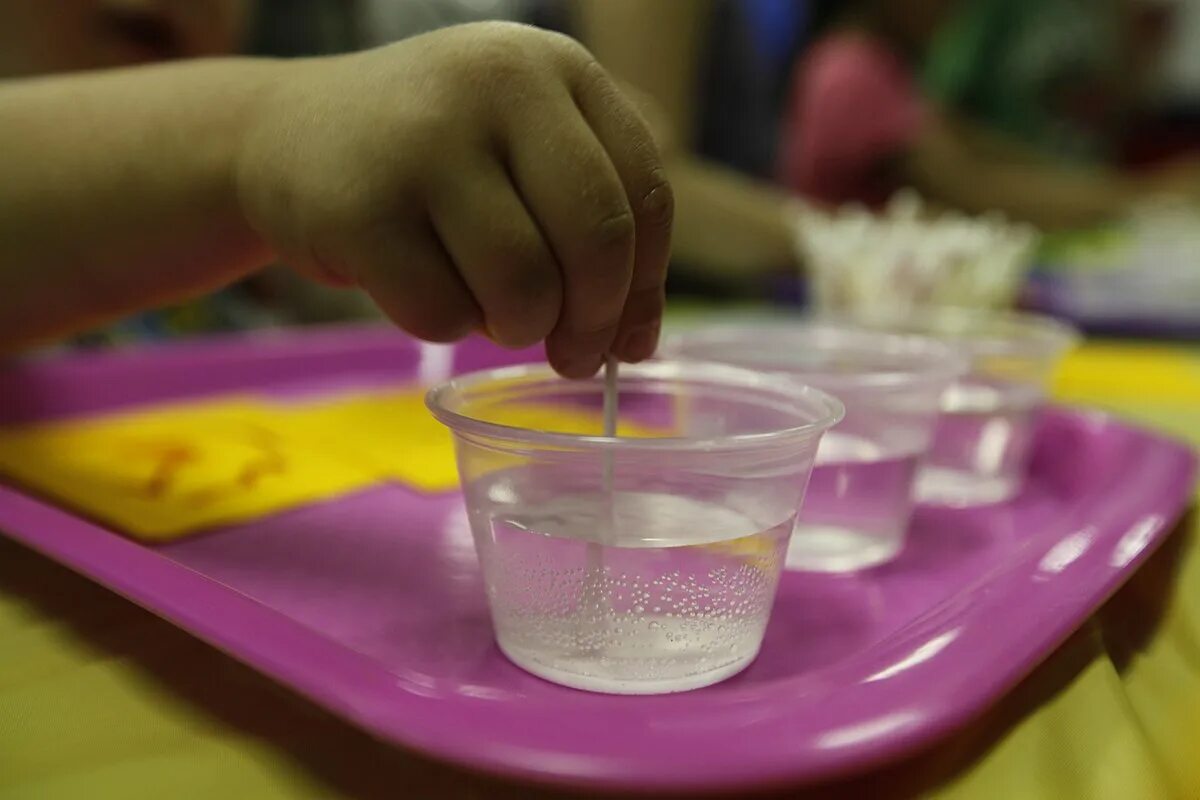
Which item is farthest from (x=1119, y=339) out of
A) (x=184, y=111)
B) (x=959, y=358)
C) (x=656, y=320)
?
(x=184, y=111)

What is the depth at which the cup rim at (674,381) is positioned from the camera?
0.36 meters

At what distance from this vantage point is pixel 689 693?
37cm

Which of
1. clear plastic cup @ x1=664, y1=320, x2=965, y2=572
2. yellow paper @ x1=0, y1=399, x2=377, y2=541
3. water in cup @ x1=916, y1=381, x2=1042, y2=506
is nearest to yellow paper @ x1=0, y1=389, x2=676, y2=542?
yellow paper @ x1=0, y1=399, x2=377, y2=541

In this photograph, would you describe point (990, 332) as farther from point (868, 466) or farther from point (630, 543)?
point (630, 543)

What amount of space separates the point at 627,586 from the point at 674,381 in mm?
178

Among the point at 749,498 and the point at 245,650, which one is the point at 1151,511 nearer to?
the point at 749,498

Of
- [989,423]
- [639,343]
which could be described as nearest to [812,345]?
Result: [989,423]

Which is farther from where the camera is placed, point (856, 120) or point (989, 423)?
point (856, 120)

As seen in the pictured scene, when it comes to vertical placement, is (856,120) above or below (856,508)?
below

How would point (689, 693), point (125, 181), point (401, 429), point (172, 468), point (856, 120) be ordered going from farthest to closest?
point (856, 120)
point (401, 429)
point (172, 468)
point (125, 181)
point (689, 693)

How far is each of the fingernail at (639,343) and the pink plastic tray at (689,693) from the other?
0.13 meters

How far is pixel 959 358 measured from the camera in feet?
1.88

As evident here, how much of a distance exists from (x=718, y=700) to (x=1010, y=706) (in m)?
0.12

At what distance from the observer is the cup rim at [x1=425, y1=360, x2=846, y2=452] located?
1.19 feet
